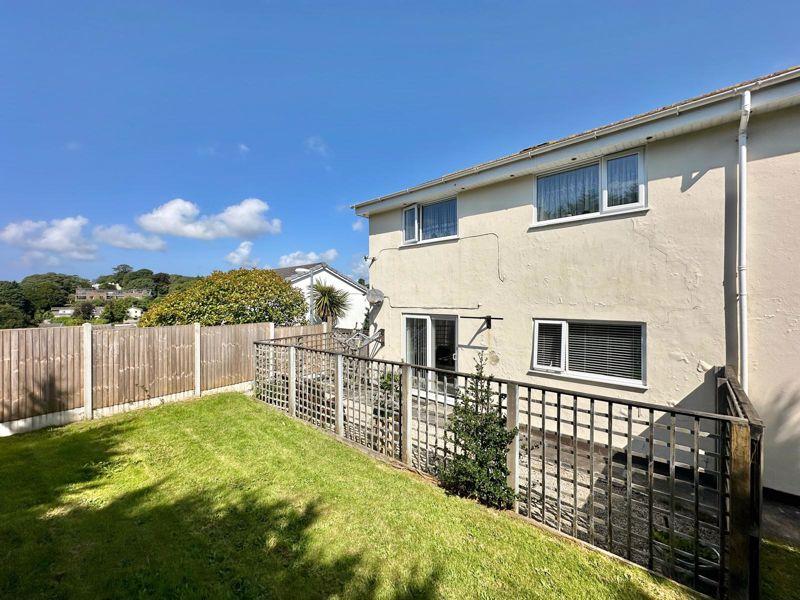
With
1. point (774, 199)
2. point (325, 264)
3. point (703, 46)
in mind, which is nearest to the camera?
point (774, 199)

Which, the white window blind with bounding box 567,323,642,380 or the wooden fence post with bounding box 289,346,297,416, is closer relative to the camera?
the white window blind with bounding box 567,323,642,380

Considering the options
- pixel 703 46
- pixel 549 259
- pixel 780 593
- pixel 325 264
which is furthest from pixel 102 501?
pixel 325 264

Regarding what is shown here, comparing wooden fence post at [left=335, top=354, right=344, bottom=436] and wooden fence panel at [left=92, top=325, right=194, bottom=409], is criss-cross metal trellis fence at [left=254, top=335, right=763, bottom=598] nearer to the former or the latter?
wooden fence post at [left=335, top=354, right=344, bottom=436]

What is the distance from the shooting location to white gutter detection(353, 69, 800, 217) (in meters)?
4.61

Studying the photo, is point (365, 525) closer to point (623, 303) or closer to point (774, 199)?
point (623, 303)

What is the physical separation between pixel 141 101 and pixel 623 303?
16.9 meters

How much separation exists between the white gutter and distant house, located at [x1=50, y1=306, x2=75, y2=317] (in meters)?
64.0

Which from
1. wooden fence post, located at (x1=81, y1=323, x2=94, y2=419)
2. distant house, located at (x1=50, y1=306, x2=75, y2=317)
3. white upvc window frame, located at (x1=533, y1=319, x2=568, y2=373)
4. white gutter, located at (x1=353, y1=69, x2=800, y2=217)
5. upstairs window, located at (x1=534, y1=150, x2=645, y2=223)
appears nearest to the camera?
Answer: white gutter, located at (x1=353, y1=69, x2=800, y2=217)

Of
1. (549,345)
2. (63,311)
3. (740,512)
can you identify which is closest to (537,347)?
(549,345)

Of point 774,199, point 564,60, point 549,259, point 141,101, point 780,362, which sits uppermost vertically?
point 141,101

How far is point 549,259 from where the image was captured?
700cm

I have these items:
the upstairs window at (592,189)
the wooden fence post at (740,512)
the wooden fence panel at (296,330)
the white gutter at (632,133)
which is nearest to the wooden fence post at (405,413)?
the wooden fence post at (740,512)

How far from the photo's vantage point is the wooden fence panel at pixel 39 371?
22.2ft

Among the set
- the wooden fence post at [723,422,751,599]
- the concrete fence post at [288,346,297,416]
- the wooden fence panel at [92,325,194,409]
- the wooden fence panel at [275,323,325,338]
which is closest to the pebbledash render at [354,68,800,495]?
the wooden fence post at [723,422,751,599]
